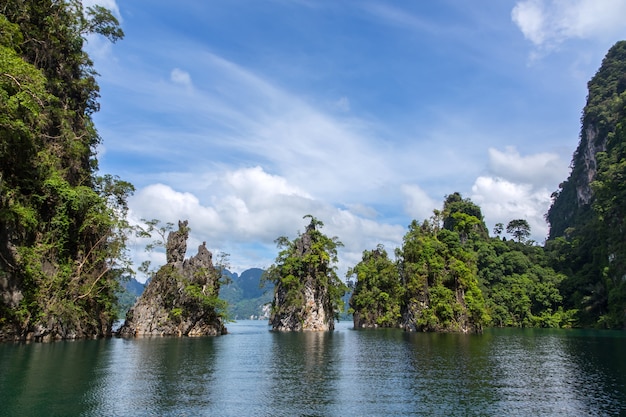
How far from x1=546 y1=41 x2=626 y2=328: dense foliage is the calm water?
51.6 metres

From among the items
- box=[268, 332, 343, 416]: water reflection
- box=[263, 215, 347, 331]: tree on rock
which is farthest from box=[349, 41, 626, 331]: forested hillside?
box=[268, 332, 343, 416]: water reflection

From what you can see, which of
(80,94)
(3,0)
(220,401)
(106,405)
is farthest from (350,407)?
(80,94)

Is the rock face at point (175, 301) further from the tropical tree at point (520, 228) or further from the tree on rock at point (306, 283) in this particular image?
the tropical tree at point (520, 228)

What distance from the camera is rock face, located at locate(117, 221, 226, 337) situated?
2203 inches

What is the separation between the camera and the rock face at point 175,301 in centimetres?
5597

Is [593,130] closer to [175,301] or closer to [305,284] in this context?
[305,284]

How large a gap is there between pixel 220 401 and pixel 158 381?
5.89m

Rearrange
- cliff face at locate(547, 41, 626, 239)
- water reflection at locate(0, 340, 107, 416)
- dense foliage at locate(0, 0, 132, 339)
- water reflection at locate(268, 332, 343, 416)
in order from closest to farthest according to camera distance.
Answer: water reflection at locate(0, 340, 107, 416) < water reflection at locate(268, 332, 343, 416) < dense foliage at locate(0, 0, 132, 339) < cliff face at locate(547, 41, 626, 239)

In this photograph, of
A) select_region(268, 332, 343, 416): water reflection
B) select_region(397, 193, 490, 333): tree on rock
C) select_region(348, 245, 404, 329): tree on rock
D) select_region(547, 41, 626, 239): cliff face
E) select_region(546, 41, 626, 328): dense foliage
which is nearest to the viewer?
select_region(268, 332, 343, 416): water reflection

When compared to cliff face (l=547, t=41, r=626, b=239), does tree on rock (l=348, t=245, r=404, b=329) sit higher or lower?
lower

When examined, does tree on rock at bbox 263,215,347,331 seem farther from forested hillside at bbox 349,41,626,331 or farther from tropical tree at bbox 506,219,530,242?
tropical tree at bbox 506,219,530,242

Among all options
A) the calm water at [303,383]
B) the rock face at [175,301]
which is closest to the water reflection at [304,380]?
the calm water at [303,383]

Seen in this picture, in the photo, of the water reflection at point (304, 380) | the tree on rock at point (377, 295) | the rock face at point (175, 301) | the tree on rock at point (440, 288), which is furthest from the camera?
the tree on rock at point (377, 295)

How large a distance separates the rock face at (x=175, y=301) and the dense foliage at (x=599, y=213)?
67.9 metres
